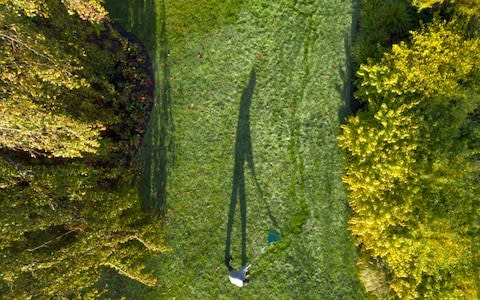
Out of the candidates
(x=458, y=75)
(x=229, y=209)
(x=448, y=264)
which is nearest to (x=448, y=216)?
(x=448, y=264)

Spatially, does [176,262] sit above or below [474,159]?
below

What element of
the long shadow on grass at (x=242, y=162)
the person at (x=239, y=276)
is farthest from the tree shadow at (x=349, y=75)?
the person at (x=239, y=276)

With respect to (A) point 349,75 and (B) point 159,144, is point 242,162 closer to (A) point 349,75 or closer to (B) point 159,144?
(B) point 159,144

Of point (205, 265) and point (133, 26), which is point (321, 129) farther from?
point (133, 26)

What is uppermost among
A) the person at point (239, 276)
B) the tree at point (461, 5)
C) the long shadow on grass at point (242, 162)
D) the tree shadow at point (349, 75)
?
the tree at point (461, 5)

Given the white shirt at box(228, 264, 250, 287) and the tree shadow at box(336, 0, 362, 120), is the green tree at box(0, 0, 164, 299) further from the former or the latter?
the tree shadow at box(336, 0, 362, 120)

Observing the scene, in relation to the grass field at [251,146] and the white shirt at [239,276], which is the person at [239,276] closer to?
the white shirt at [239,276]

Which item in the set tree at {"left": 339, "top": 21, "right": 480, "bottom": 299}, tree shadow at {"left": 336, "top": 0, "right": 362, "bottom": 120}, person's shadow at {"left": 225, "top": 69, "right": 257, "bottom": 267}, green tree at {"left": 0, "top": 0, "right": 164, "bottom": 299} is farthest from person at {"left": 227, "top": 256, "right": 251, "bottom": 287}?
tree shadow at {"left": 336, "top": 0, "right": 362, "bottom": 120}
